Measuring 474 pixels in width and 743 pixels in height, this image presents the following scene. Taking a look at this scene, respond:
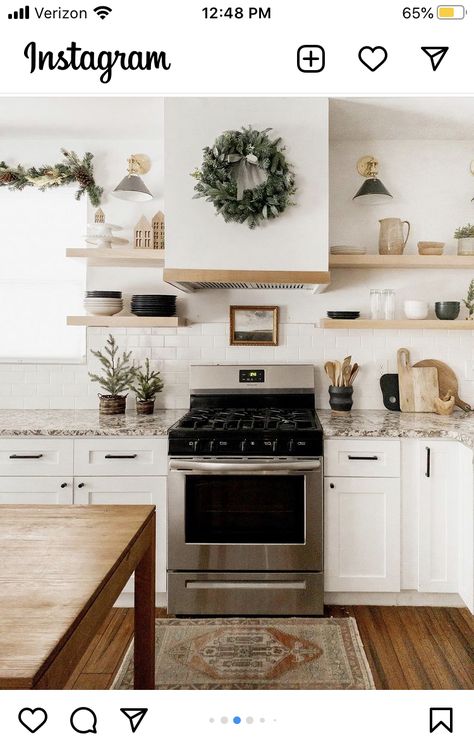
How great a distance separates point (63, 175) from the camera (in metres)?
3.28

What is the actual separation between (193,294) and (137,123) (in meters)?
1.04

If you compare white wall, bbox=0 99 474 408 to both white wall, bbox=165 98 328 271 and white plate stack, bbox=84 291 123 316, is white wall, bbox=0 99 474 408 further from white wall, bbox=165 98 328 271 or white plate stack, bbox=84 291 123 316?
white wall, bbox=165 98 328 271

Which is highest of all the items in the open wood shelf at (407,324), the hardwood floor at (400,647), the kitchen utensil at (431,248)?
the kitchen utensil at (431,248)

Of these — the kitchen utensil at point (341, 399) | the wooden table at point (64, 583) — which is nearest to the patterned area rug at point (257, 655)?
the wooden table at point (64, 583)

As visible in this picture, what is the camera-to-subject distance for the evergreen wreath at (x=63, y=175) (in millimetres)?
3273

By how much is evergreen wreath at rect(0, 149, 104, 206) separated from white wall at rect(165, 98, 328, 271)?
0.79 metres

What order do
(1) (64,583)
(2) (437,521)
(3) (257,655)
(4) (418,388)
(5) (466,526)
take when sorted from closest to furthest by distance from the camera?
(1) (64,583)
(3) (257,655)
(5) (466,526)
(2) (437,521)
(4) (418,388)

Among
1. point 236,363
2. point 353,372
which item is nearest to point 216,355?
point 236,363

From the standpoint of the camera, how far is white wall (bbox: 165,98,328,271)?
8.95 ft

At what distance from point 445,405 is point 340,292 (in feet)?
3.05
